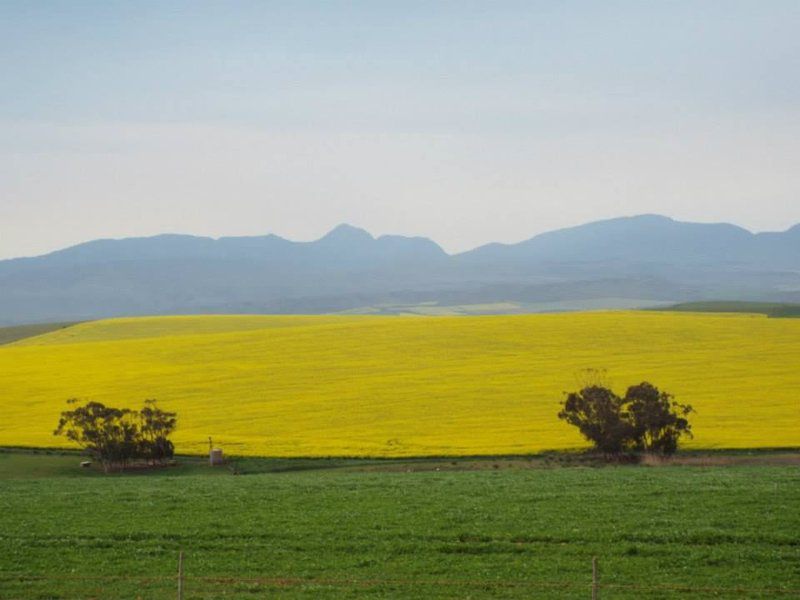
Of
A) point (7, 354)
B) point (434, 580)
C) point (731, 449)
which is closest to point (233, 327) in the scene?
point (7, 354)

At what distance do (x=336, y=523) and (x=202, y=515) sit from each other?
370 cm

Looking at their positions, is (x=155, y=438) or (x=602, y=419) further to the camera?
(x=155, y=438)

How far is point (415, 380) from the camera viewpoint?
2223 inches

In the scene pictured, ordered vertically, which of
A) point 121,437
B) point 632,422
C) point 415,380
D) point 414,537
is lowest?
point 414,537

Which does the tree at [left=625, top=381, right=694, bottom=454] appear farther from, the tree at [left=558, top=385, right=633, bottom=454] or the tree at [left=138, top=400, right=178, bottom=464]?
the tree at [left=138, top=400, right=178, bottom=464]

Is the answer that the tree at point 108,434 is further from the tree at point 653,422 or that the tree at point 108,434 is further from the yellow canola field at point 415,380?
the tree at point 653,422

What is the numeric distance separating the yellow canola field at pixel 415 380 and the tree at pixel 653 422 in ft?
5.99

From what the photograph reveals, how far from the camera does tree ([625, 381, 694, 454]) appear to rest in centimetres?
3681

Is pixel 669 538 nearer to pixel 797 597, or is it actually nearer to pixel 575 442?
pixel 797 597

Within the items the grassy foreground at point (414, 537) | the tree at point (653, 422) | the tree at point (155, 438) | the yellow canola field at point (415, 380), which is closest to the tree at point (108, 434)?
the tree at point (155, 438)

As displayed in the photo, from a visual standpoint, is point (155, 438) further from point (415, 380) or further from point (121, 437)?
point (415, 380)

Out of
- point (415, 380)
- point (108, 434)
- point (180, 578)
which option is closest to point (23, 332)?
point (415, 380)

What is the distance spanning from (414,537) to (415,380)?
115ft

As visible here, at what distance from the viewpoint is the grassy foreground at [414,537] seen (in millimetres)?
17781
